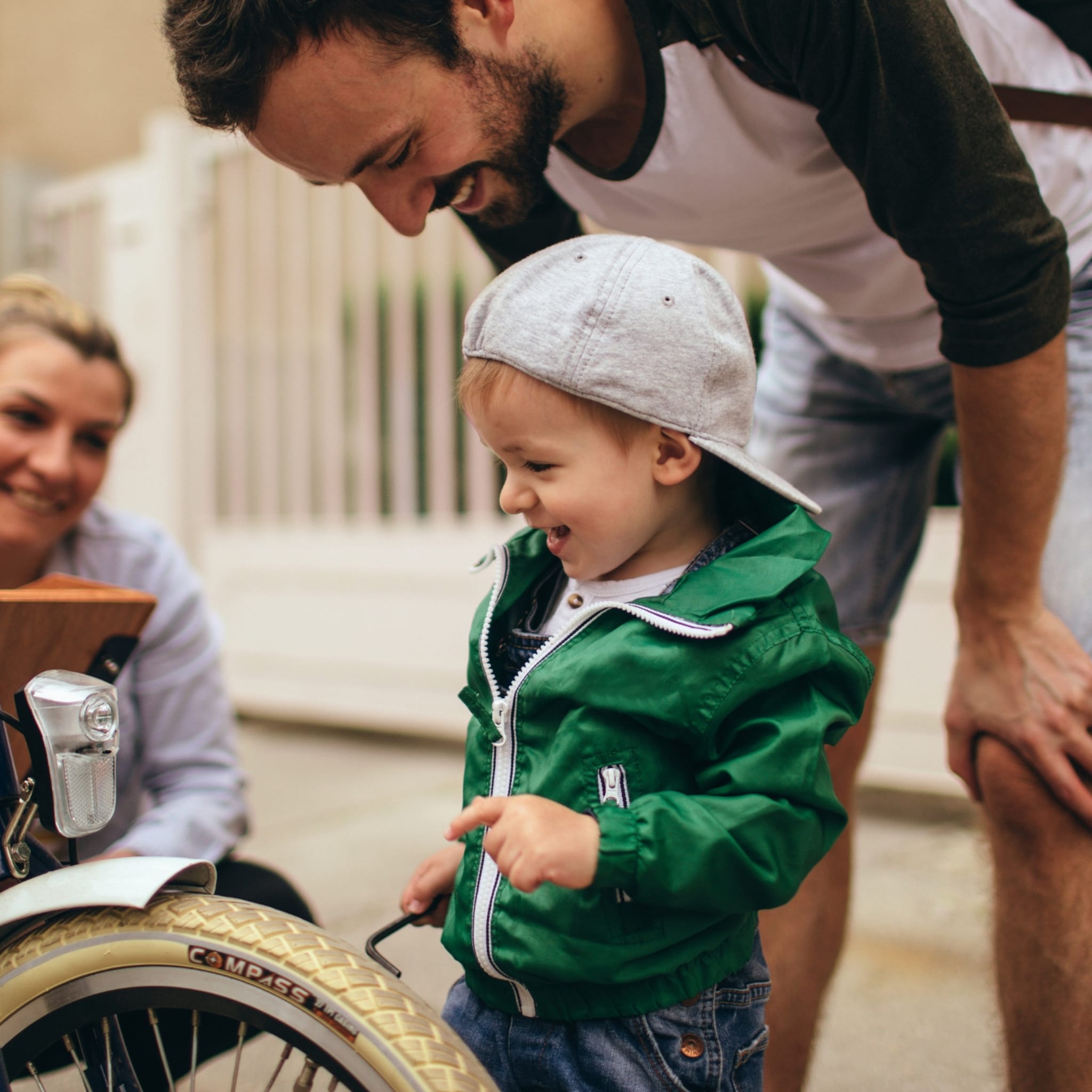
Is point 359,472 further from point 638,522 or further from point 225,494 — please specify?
point 638,522

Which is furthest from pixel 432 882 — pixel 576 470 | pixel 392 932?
pixel 576 470

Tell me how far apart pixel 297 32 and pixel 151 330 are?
Result: 3887 millimetres

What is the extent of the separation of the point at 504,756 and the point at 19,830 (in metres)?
0.44

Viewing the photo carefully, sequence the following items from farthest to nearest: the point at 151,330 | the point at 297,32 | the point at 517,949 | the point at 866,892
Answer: the point at 151,330, the point at 866,892, the point at 297,32, the point at 517,949

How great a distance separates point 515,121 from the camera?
121cm

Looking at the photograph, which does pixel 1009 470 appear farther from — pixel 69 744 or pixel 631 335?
pixel 69 744

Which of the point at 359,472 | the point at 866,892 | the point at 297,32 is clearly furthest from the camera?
the point at 359,472

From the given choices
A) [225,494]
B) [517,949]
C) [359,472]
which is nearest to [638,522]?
[517,949]

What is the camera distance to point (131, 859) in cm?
96

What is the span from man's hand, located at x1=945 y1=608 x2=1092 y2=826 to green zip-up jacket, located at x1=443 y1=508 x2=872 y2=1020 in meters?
0.32

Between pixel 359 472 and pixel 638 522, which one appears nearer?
pixel 638 522

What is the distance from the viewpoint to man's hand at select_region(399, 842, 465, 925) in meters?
1.11

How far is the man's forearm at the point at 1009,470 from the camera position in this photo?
1.11m

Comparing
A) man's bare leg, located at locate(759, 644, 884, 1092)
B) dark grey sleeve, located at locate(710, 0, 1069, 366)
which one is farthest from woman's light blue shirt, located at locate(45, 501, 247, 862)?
dark grey sleeve, located at locate(710, 0, 1069, 366)
